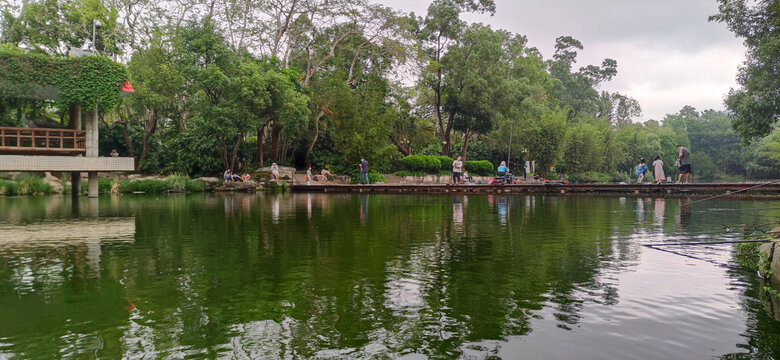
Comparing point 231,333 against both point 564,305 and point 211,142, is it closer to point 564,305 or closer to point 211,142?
point 564,305

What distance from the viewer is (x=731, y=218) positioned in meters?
14.9

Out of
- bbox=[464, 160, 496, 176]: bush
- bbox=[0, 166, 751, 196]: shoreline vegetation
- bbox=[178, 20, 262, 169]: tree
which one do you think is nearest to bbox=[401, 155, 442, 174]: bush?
bbox=[0, 166, 751, 196]: shoreline vegetation

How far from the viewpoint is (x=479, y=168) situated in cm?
4853

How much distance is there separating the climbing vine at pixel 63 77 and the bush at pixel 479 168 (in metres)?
31.0

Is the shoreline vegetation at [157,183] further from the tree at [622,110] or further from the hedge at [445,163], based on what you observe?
the tree at [622,110]

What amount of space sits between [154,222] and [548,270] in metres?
10.6

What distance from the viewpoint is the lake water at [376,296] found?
442 centimetres

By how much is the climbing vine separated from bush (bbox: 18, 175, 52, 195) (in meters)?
5.67

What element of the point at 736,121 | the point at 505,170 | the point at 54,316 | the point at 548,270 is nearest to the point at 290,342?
the point at 54,316

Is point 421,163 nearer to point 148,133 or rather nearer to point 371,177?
point 371,177

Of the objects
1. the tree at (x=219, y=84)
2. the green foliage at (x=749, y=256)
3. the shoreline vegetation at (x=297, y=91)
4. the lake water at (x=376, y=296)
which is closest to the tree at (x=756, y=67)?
the shoreline vegetation at (x=297, y=91)

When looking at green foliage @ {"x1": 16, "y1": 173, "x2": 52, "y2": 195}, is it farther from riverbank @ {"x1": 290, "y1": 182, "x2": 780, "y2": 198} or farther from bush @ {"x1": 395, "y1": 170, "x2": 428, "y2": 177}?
bush @ {"x1": 395, "y1": 170, "x2": 428, "y2": 177}

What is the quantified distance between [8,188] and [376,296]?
27.4m

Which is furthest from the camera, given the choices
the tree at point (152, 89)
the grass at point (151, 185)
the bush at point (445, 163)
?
the bush at point (445, 163)
